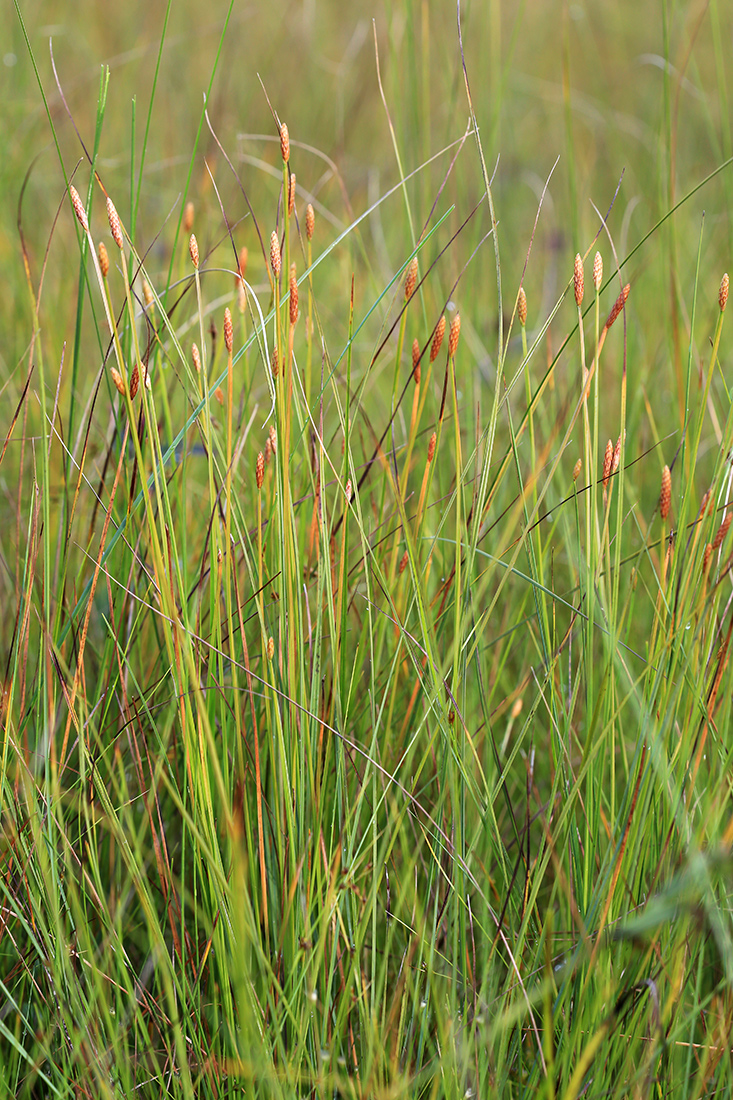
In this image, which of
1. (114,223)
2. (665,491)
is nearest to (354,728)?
(665,491)

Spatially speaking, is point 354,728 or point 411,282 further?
point 354,728

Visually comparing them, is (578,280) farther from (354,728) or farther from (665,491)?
(354,728)

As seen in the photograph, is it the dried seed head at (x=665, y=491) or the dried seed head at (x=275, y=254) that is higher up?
the dried seed head at (x=275, y=254)

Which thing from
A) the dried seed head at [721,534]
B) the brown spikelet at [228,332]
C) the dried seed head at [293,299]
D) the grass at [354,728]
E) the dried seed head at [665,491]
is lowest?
the grass at [354,728]

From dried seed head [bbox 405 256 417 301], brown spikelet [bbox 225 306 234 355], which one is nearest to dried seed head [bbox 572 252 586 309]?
dried seed head [bbox 405 256 417 301]

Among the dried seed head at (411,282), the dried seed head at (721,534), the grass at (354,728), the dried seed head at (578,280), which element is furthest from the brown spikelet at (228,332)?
the dried seed head at (721,534)

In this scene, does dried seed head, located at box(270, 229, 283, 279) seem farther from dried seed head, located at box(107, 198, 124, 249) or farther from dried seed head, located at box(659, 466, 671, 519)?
dried seed head, located at box(659, 466, 671, 519)

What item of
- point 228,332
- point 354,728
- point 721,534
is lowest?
point 354,728

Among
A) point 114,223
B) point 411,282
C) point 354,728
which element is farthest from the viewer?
point 354,728

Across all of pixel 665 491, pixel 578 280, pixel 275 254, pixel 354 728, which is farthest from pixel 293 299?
pixel 354 728

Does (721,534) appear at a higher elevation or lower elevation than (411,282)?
lower

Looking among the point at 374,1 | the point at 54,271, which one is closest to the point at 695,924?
the point at 54,271

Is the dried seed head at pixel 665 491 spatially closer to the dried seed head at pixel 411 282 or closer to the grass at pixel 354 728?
the grass at pixel 354 728

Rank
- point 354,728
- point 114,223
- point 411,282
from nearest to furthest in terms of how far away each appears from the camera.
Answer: point 114,223, point 411,282, point 354,728
